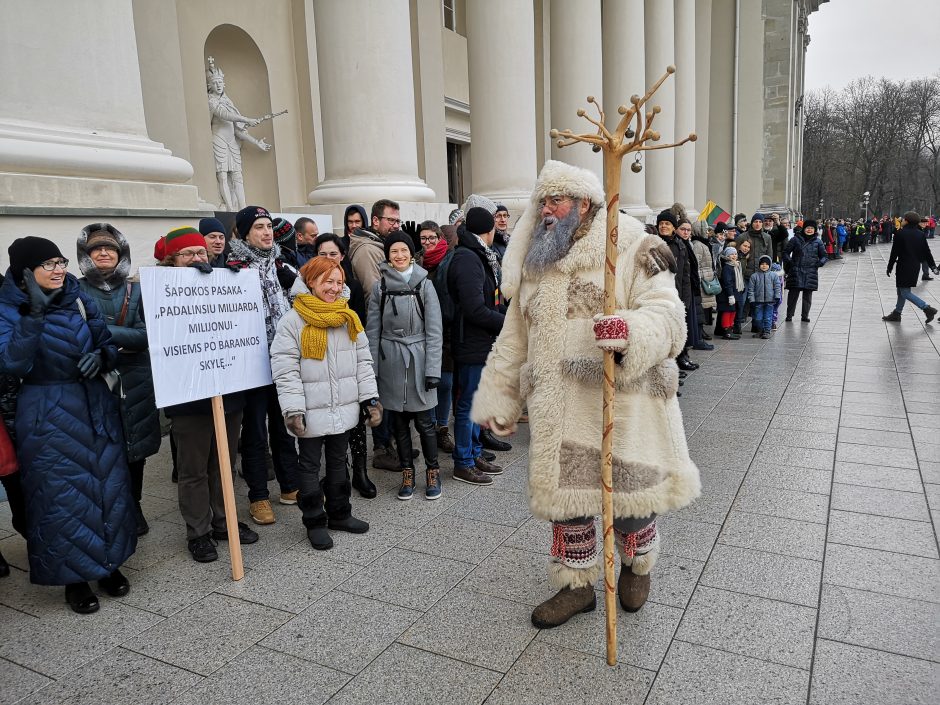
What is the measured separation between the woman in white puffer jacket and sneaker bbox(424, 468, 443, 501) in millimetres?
721

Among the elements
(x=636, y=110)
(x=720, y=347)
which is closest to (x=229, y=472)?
(x=636, y=110)

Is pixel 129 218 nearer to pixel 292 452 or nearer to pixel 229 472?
pixel 292 452

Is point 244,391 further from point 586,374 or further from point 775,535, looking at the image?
point 775,535

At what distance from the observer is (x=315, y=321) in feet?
13.2

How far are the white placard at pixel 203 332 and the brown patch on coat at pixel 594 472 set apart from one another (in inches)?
77.9

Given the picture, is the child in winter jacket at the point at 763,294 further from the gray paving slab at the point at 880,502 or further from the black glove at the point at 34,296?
the black glove at the point at 34,296

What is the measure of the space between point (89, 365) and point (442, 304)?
8.65ft

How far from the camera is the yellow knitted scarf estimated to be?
4.05 m

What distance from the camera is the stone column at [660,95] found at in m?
17.1

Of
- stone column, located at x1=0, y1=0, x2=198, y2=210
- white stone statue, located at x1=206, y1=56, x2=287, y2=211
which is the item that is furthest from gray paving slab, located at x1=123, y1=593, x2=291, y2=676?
white stone statue, located at x1=206, y1=56, x2=287, y2=211

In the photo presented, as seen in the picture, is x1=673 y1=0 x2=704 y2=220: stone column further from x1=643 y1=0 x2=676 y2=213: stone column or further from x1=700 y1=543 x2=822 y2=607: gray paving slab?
x1=700 y1=543 x2=822 y2=607: gray paving slab

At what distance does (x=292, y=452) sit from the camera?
484 centimetres

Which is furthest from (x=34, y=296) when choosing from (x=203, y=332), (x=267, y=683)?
(x=267, y=683)

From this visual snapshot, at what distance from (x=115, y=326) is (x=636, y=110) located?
3.03 metres
